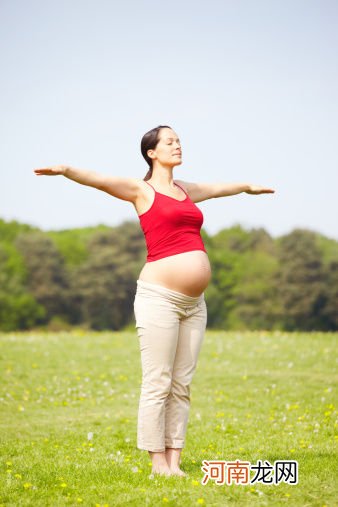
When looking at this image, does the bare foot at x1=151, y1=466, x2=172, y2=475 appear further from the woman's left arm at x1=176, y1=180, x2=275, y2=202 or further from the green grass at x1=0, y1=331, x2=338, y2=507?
the woman's left arm at x1=176, y1=180, x2=275, y2=202

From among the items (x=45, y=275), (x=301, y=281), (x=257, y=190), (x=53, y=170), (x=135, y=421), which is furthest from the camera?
(x=45, y=275)

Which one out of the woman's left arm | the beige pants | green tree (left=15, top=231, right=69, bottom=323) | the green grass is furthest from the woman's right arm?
green tree (left=15, top=231, right=69, bottom=323)

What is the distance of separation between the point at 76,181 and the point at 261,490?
3136 millimetres

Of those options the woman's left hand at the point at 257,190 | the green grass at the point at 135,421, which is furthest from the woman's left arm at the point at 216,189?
the green grass at the point at 135,421

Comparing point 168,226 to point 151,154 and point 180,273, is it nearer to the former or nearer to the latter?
point 180,273

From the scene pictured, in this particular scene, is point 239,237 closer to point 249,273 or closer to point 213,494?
point 249,273

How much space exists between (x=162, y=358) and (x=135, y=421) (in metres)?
3.94

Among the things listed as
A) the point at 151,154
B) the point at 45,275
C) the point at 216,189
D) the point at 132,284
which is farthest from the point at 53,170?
the point at 45,275

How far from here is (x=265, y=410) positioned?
388 inches

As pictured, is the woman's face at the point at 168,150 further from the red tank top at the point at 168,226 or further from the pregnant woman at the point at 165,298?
the red tank top at the point at 168,226

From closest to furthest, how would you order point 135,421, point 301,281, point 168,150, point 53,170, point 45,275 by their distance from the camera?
1. point 53,170
2. point 168,150
3. point 135,421
4. point 301,281
5. point 45,275

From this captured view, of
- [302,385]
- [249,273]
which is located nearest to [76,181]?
[302,385]

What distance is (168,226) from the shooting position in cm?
569

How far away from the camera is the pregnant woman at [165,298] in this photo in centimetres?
561
